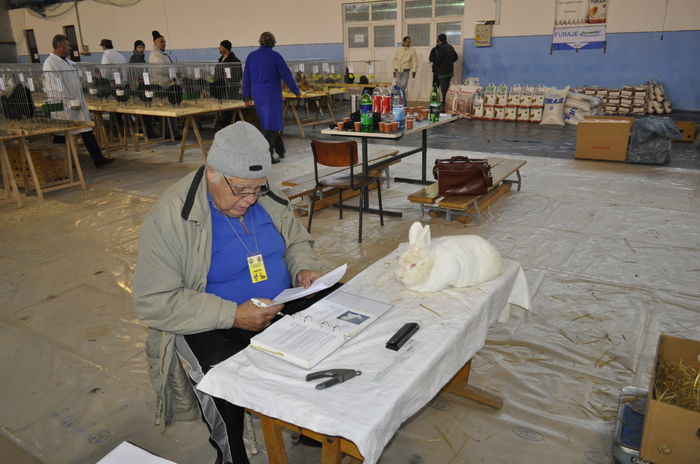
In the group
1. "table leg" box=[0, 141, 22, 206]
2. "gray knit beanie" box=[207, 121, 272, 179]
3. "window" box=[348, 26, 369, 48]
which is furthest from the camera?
"window" box=[348, 26, 369, 48]

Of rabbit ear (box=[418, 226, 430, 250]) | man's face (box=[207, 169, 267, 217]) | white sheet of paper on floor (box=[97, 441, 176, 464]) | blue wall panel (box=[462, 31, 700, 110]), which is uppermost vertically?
blue wall panel (box=[462, 31, 700, 110])

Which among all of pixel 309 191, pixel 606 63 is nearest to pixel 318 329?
pixel 309 191

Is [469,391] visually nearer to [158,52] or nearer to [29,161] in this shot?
[29,161]

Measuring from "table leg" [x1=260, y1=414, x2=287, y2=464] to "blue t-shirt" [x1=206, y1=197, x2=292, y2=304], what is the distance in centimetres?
54

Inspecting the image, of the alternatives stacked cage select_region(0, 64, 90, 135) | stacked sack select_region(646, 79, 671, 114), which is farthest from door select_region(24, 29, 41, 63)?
stacked sack select_region(646, 79, 671, 114)

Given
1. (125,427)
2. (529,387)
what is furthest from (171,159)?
(529,387)

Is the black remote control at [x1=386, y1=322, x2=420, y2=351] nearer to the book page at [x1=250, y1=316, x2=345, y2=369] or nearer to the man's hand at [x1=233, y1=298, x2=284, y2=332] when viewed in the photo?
the book page at [x1=250, y1=316, x2=345, y2=369]

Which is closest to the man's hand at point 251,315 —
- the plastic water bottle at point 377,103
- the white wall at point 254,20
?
the plastic water bottle at point 377,103

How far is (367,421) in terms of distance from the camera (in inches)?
46.7

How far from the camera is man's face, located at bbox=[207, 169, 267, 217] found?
1.75 metres

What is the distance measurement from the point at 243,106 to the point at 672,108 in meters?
8.12

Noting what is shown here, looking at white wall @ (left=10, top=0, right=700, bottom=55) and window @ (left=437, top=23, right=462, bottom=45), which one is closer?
white wall @ (left=10, top=0, right=700, bottom=55)

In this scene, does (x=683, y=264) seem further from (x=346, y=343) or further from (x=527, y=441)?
(x=346, y=343)

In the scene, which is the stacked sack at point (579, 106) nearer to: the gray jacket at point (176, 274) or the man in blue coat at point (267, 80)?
the man in blue coat at point (267, 80)
